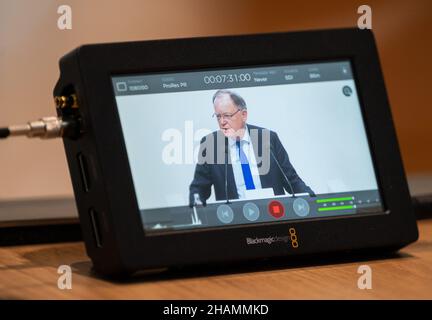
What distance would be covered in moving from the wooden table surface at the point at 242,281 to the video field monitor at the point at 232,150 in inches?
0.9

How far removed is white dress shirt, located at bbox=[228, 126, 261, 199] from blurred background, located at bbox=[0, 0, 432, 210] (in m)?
0.53

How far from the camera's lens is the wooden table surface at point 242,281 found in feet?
3.00

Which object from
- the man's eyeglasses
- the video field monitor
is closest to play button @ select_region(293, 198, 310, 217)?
the video field monitor

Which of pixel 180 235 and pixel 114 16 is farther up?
pixel 114 16

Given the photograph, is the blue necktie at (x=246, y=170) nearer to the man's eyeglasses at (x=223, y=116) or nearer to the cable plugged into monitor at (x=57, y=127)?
the man's eyeglasses at (x=223, y=116)

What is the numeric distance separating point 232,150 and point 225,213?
0.24 ft

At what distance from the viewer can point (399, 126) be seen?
185 cm

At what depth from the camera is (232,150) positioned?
105 cm

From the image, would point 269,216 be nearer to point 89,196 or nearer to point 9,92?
point 89,196

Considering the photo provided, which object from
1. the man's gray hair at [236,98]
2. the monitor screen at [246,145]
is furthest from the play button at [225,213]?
the man's gray hair at [236,98]

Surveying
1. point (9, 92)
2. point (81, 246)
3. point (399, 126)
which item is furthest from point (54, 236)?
point (399, 126)

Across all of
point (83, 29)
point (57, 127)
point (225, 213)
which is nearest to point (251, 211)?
point (225, 213)

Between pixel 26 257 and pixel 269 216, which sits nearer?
pixel 269 216

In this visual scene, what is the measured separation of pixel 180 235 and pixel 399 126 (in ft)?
3.16
